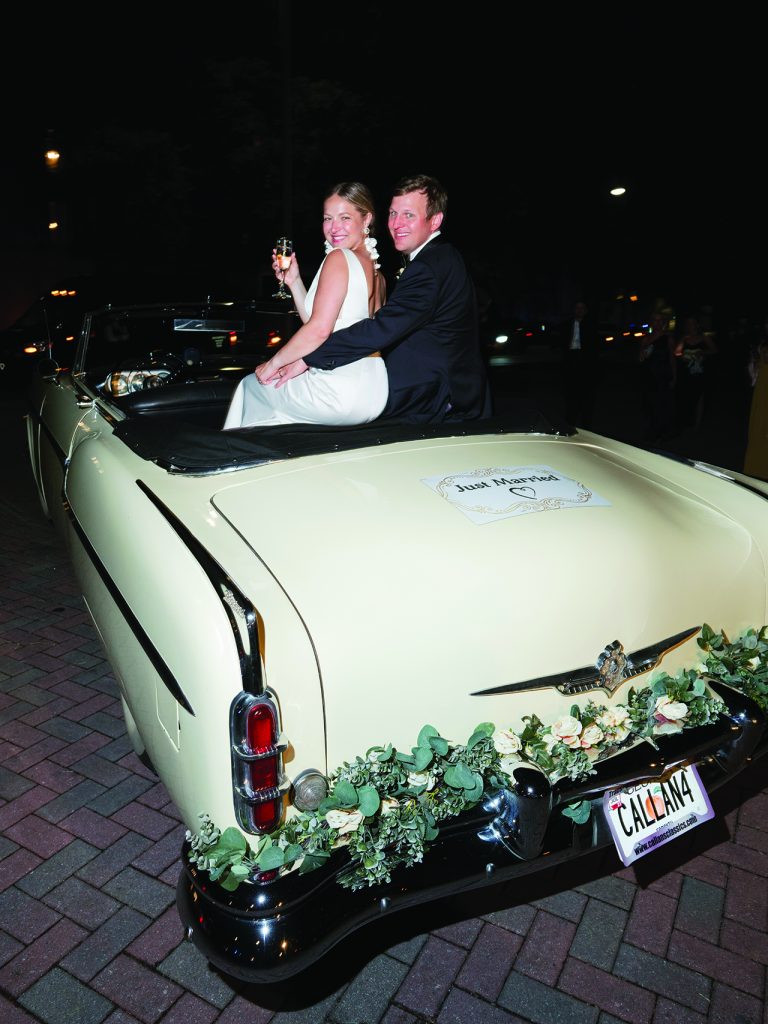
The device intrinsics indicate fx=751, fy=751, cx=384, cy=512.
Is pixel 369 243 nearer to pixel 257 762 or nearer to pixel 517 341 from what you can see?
pixel 257 762

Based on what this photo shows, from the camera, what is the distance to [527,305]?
4028 centimetres

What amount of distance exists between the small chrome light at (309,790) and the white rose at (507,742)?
0.43 m

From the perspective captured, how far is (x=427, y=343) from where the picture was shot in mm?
2969

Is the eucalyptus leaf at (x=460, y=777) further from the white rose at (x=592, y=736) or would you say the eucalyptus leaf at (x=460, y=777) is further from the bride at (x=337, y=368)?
the bride at (x=337, y=368)

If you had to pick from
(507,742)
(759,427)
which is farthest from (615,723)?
(759,427)

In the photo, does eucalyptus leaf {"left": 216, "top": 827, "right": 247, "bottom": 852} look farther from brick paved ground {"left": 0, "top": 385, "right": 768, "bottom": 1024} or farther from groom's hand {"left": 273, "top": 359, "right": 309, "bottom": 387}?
groom's hand {"left": 273, "top": 359, "right": 309, "bottom": 387}

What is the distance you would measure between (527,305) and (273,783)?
41132 mm

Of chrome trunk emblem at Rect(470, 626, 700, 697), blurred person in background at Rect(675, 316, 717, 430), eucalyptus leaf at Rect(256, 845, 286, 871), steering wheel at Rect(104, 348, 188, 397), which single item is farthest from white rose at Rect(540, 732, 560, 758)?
blurred person in background at Rect(675, 316, 717, 430)

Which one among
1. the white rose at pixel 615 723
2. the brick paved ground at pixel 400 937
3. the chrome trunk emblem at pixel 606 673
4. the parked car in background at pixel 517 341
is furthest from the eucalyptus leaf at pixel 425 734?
the parked car in background at pixel 517 341

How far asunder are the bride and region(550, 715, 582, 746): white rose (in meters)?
1.45

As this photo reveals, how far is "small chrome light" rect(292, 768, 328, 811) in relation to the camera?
1.68m

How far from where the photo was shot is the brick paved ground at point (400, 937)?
6.45ft

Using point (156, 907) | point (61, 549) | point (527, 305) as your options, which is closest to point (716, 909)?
point (156, 907)

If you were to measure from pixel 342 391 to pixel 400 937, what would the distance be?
1.84 meters
